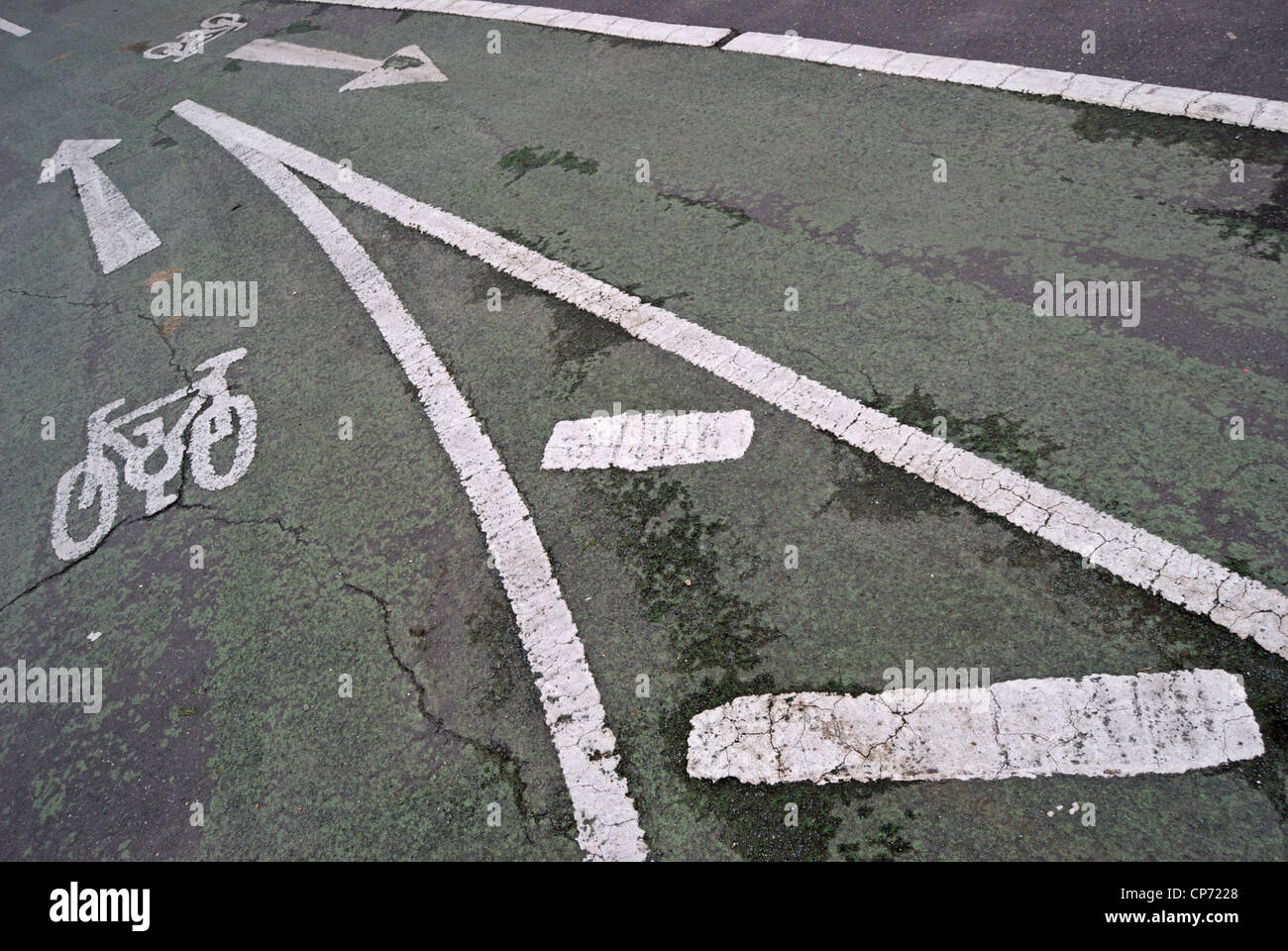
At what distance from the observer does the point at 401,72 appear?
984 cm

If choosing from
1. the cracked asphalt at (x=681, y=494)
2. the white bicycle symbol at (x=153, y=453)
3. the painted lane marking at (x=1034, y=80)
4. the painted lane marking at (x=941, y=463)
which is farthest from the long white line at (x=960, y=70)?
the white bicycle symbol at (x=153, y=453)

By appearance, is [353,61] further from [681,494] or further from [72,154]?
[681,494]

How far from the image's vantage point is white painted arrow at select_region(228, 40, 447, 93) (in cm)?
970

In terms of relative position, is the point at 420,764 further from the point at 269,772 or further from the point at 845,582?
the point at 845,582

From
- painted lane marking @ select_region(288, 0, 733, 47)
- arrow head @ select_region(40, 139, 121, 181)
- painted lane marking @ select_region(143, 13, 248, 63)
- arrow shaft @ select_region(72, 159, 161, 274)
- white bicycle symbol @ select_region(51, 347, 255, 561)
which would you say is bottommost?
white bicycle symbol @ select_region(51, 347, 255, 561)

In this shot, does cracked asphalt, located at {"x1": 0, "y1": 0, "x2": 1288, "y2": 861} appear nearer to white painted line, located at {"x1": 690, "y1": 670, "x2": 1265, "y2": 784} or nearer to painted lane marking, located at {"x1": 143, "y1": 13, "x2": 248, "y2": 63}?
white painted line, located at {"x1": 690, "y1": 670, "x2": 1265, "y2": 784}

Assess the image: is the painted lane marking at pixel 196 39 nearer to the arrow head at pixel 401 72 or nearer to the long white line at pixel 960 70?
the arrow head at pixel 401 72

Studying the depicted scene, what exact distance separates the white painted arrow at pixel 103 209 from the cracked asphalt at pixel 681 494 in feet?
1.17

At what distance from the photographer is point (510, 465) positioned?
4.86 metres

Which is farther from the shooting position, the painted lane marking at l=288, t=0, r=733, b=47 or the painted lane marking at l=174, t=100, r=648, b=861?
the painted lane marking at l=288, t=0, r=733, b=47

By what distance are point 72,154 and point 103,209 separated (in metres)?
2.04

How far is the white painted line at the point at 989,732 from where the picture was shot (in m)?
3.15

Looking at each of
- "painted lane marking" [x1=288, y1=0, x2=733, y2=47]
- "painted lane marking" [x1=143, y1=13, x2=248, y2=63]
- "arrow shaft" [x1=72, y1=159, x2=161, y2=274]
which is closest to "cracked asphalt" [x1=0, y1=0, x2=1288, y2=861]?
"arrow shaft" [x1=72, y1=159, x2=161, y2=274]

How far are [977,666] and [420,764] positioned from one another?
2.34m
